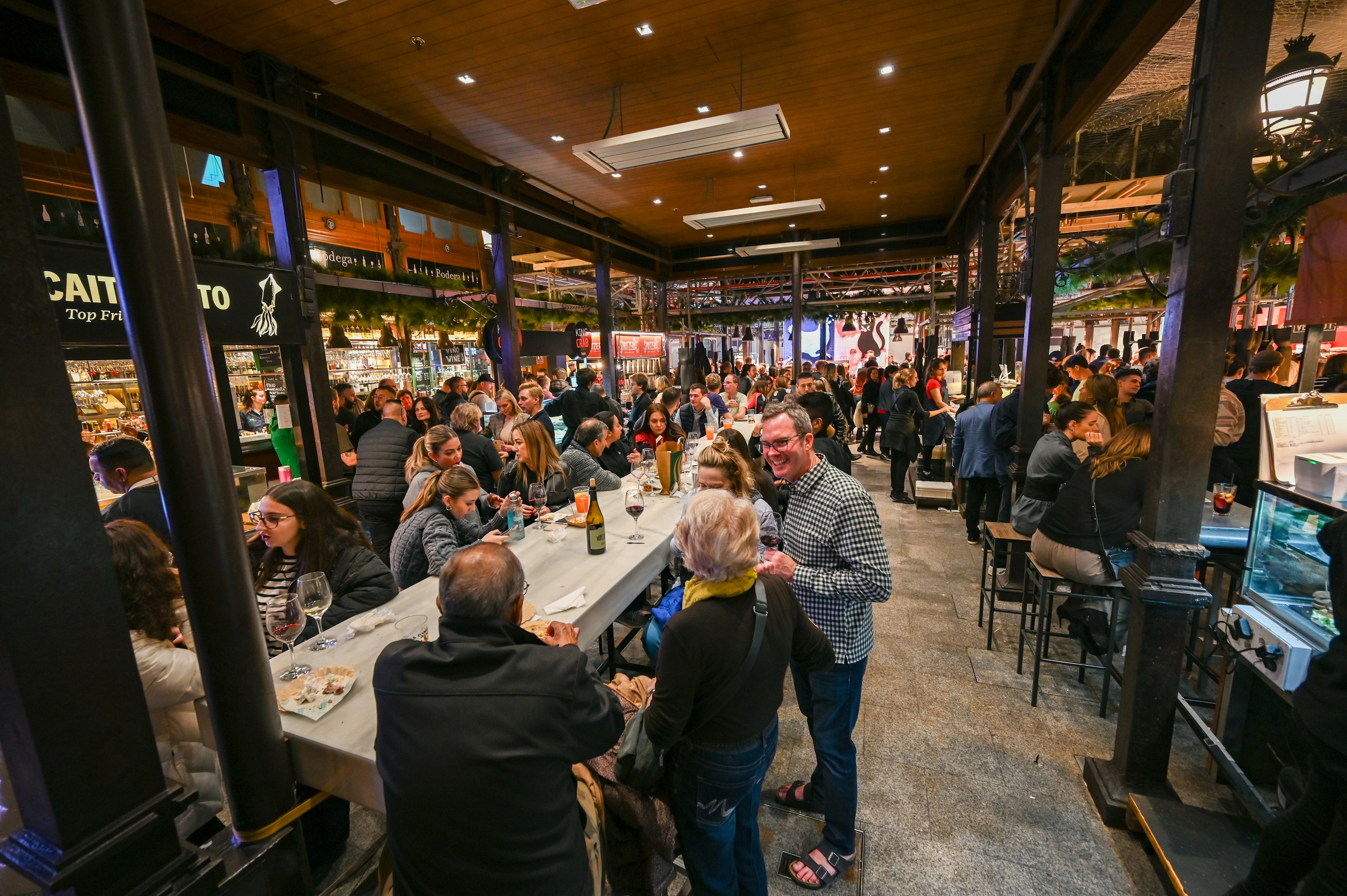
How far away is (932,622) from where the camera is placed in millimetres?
4035

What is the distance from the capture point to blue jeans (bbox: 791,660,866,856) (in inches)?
80.6

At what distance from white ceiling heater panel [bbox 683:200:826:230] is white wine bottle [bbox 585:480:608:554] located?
15.6 ft

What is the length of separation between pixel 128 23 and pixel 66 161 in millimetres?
7198

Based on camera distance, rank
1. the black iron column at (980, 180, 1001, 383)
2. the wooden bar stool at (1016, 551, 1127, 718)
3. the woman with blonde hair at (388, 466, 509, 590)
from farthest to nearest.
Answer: the black iron column at (980, 180, 1001, 383), the wooden bar stool at (1016, 551, 1127, 718), the woman with blonde hair at (388, 466, 509, 590)

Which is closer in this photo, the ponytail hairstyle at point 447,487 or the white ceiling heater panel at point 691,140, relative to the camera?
the ponytail hairstyle at point 447,487

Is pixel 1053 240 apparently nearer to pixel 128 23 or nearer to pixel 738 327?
pixel 128 23

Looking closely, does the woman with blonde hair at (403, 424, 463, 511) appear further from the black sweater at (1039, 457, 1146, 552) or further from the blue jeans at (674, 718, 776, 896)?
the black sweater at (1039, 457, 1146, 552)

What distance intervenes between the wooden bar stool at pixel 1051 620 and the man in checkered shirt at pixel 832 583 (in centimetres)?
152

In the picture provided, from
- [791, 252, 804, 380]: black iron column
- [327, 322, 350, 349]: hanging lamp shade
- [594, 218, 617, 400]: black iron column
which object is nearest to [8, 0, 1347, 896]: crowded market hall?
[327, 322, 350, 349]: hanging lamp shade

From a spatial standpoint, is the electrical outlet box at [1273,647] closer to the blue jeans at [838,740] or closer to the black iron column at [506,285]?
the blue jeans at [838,740]

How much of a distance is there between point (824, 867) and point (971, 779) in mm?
976

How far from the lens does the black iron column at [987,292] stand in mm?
6656

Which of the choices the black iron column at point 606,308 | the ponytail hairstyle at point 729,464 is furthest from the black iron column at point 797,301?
the ponytail hairstyle at point 729,464

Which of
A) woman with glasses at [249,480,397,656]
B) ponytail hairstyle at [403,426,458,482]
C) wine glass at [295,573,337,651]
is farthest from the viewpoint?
Result: ponytail hairstyle at [403,426,458,482]
